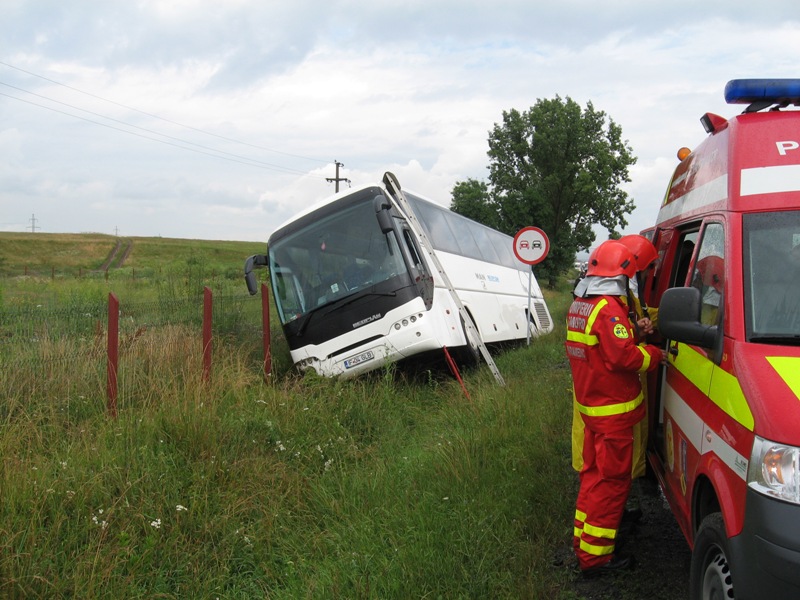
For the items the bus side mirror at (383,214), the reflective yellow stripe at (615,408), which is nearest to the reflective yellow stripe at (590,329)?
the reflective yellow stripe at (615,408)

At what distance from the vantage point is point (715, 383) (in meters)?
3.04

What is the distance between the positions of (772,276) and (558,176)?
48307 mm

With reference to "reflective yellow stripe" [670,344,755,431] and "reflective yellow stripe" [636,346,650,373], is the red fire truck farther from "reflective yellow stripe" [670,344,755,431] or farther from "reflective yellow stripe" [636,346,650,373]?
"reflective yellow stripe" [636,346,650,373]

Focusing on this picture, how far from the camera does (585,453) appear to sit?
4.19m

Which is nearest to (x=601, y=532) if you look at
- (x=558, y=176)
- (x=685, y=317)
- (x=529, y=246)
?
(x=685, y=317)

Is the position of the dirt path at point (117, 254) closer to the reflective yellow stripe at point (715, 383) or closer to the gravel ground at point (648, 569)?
the gravel ground at point (648, 569)

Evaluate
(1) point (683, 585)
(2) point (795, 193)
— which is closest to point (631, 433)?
(1) point (683, 585)

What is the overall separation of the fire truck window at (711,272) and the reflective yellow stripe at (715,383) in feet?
0.68

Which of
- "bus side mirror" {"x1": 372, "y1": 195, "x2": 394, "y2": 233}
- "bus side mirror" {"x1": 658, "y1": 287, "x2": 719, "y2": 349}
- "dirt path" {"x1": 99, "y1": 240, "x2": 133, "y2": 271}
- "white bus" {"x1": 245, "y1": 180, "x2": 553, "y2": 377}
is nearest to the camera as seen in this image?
"bus side mirror" {"x1": 658, "y1": 287, "x2": 719, "y2": 349}

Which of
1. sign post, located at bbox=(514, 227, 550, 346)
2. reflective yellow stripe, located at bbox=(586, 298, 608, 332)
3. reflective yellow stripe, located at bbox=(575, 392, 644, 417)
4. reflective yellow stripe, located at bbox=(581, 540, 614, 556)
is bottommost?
reflective yellow stripe, located at bbox=(581, 540, 614, 556)

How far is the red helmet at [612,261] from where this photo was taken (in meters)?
4.09

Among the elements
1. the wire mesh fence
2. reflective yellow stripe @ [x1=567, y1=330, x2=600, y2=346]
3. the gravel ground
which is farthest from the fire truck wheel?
the wire mesh fence

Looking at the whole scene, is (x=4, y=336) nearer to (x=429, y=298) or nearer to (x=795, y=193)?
(x=429, y=298)

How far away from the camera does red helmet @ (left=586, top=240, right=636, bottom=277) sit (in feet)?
13.4
